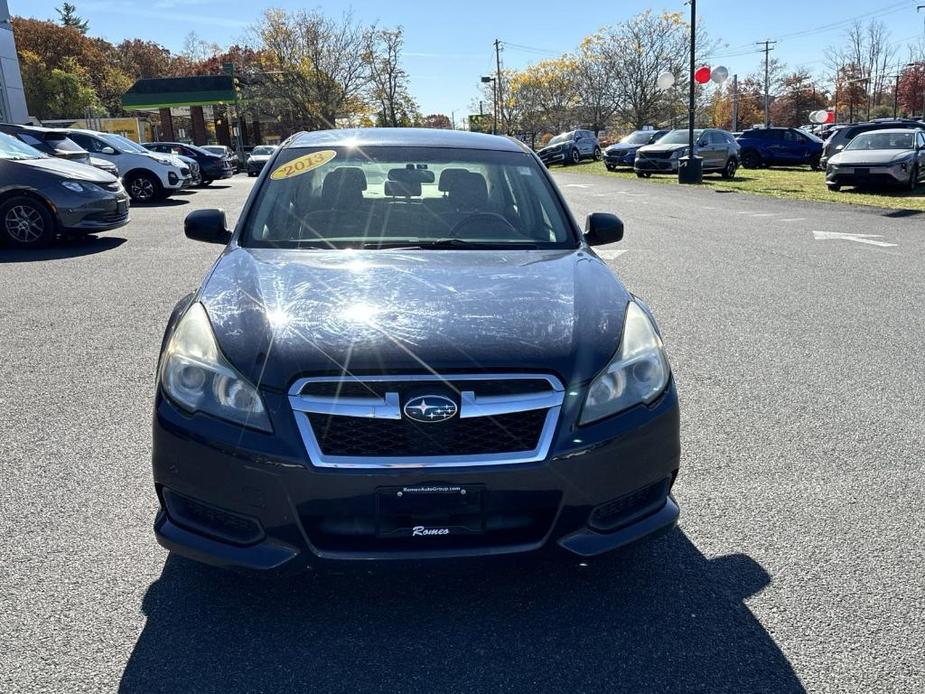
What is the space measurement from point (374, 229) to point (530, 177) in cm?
94

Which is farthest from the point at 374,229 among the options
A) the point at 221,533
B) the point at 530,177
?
the point at 221,533

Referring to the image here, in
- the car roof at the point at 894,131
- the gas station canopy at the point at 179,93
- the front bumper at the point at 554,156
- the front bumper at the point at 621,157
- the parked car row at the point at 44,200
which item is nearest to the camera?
the parked car row at the point at 44,200

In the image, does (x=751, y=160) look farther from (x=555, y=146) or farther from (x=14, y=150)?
(x=14, y=150)

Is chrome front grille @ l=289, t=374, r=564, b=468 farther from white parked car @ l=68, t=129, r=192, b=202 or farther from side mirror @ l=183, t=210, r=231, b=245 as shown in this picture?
white parked car @ l=68, t=129, r=192, b=202

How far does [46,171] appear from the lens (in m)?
10.2

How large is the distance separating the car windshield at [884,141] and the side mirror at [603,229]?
1784cm

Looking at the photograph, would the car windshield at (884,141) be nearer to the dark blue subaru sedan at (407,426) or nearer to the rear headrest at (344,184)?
the rear headrest at (344,184)

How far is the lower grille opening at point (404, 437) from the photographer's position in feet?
7.21

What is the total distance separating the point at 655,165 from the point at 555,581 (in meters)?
25.7

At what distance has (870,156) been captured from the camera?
1800 centimetres

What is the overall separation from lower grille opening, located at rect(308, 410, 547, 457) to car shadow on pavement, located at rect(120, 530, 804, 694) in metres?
0.34

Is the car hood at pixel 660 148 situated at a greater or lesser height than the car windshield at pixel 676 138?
lesser

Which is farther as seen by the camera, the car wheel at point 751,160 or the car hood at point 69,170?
the car wheel at point 751,160

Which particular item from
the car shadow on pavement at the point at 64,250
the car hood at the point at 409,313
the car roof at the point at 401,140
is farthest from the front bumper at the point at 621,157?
the car hood at the point at 409,313
